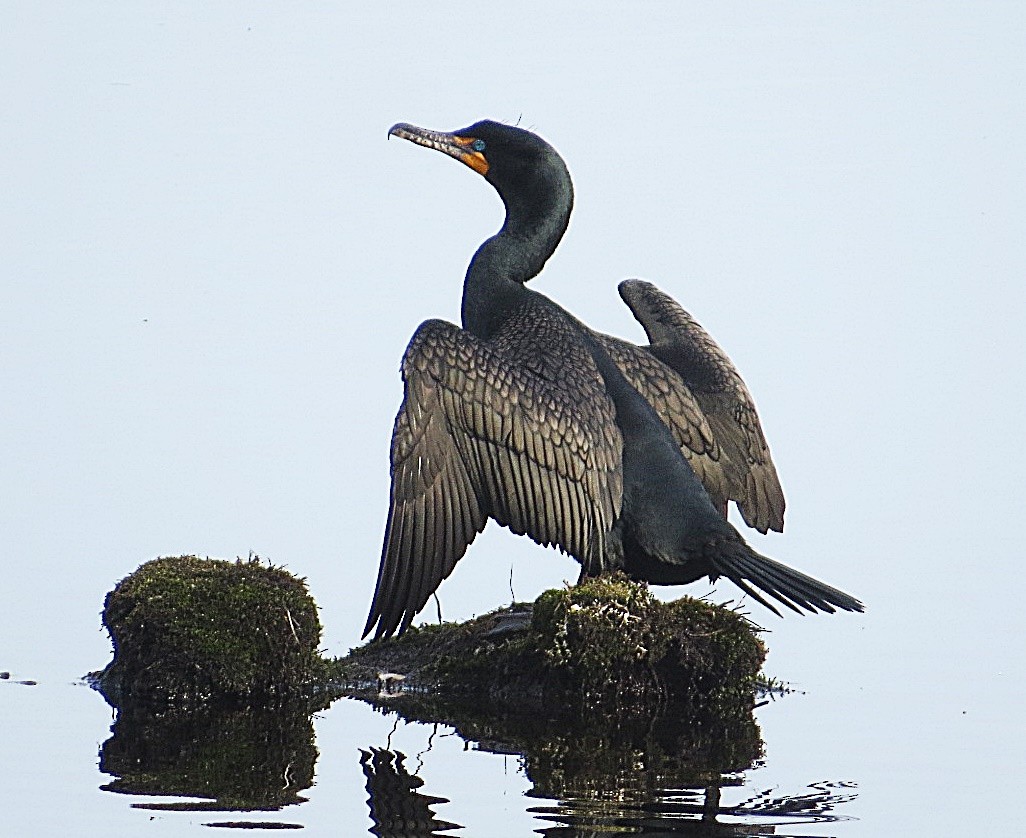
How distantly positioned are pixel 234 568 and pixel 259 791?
2339mm

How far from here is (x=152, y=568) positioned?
34.2 ft

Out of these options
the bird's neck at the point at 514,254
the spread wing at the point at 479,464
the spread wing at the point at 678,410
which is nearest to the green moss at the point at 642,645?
the spread wing at the point at 479,464

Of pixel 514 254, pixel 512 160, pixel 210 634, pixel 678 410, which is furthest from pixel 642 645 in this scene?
pixel 512 160

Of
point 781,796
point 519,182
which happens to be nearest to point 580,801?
point 781,796

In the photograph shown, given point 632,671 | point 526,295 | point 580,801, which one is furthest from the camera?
point 526,295

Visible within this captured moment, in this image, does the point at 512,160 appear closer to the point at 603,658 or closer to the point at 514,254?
the point at 514,254

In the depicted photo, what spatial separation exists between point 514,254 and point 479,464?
6.30 ft

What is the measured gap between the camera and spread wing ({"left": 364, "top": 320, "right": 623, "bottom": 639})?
10234mm

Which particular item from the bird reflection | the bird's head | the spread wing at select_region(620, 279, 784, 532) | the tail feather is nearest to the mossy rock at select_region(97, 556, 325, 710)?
the bird reflection

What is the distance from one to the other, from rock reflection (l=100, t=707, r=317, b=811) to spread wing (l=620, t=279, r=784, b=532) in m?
3.41

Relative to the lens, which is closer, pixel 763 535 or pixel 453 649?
pixel 453 649

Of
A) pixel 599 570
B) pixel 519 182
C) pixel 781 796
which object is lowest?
pixel 781 796

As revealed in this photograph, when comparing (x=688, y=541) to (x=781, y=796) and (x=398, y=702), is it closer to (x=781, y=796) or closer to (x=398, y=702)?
(x=398, y=702)

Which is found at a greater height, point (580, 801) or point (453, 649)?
point (453, 649)
